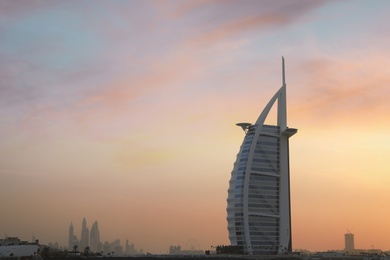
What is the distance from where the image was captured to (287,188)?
7539 inches

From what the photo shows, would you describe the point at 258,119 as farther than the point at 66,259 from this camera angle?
Yes

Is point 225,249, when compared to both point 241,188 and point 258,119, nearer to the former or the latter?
point 241,188

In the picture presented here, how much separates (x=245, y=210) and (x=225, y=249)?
1488cm

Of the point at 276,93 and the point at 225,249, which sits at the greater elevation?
the point at 276,93

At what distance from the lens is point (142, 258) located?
17825cm

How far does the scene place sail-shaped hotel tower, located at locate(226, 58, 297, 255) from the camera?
184 m

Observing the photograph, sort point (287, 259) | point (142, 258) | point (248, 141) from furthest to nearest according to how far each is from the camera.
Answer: point (248, 141) < point (142, 258) < point (287, 259)

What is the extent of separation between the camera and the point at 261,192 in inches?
7372

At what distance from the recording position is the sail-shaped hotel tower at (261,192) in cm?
18425

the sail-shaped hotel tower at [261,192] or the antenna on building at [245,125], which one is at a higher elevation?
the antenna on building at [245,125]

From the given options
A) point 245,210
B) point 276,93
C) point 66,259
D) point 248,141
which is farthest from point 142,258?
point 276,93

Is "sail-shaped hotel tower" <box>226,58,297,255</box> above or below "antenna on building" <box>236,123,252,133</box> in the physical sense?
below

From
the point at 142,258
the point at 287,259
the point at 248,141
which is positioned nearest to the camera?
the point at 287,259

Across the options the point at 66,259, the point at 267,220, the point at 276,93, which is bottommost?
the point at 66,259
